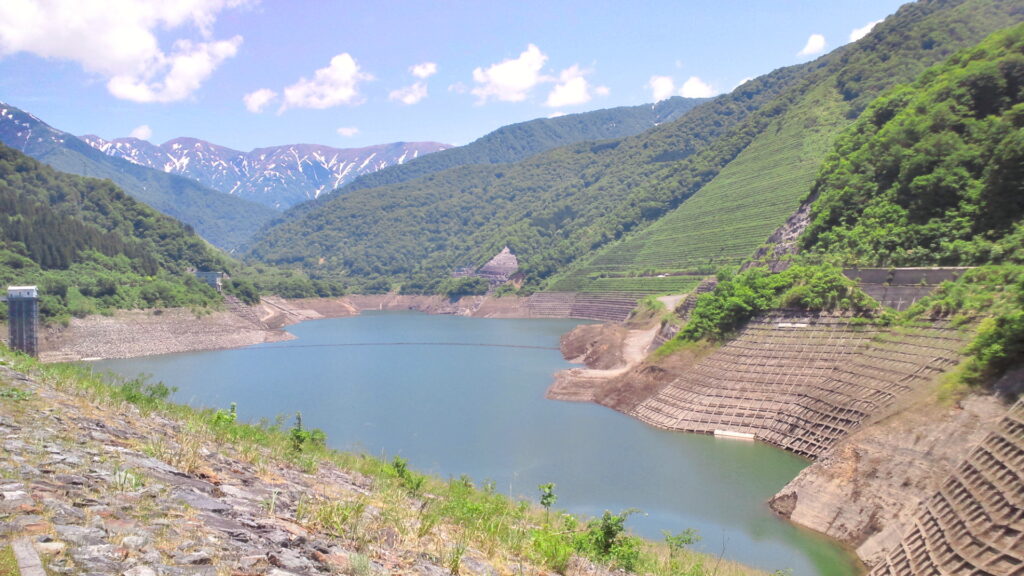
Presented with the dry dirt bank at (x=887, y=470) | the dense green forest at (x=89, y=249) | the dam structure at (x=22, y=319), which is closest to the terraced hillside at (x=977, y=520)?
the dry dirt bank at (x=887, y=470)

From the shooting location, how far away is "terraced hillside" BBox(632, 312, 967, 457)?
27.6 m

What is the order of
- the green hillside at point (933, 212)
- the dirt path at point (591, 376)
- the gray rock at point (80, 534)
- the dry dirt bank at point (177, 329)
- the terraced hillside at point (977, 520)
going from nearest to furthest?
the gray rock at point (80, 534), the terraced hillside at point (977, 520), the green hillside at point (933, 212), the dirt path at point (591, 376), the dry dirt bank at point (177, 329)

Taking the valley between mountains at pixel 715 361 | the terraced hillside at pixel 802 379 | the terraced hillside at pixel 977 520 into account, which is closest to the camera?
the valley between mountains at pixel 715 361

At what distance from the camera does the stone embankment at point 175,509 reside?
5461 mm

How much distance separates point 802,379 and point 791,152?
229ft

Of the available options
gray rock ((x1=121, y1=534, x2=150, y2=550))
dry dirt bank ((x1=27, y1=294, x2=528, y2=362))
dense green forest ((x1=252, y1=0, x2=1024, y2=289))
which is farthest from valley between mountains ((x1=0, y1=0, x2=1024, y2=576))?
dense green forest ((x1=252, y1=0, x2=1024, y2=289))

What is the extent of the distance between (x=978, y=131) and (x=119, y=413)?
4520 cm

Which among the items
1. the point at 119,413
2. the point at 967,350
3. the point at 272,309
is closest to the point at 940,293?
the point at 967,350

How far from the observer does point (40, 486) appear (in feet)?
20.9

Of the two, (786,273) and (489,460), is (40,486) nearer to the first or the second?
(489,460)

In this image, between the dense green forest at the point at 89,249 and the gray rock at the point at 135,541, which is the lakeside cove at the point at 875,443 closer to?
the gray rock at the point at 135,541

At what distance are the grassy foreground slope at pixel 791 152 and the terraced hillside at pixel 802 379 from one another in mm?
41810

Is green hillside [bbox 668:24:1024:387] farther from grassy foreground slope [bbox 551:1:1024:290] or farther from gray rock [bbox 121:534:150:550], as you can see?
grassy foreground slope [bbox 551:1:1024:290]

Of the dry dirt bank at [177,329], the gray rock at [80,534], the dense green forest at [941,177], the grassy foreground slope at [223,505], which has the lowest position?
the dry dirt bank at [177,329]
